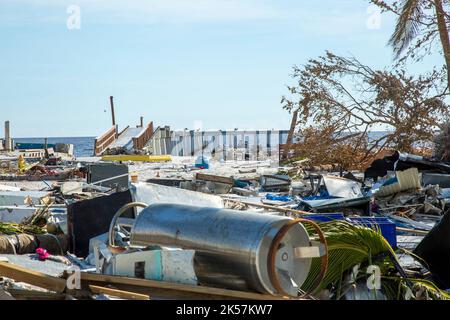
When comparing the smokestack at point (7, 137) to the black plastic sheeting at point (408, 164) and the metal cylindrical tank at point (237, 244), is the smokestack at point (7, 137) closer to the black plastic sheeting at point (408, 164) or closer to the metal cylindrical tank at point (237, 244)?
the black plastic sheeting at point (408, 164)

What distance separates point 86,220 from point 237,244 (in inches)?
136

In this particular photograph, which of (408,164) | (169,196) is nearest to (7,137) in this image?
(408,164)

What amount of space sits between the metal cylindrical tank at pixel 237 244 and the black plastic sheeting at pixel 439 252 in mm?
2009

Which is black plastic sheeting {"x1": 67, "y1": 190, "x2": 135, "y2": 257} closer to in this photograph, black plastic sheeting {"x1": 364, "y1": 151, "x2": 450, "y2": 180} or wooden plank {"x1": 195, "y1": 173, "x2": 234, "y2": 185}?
wooden plank {"x1": 195, "y1": 173, "x2": 234, "y2": 185}

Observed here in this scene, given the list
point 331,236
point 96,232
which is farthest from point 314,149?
point 331,236

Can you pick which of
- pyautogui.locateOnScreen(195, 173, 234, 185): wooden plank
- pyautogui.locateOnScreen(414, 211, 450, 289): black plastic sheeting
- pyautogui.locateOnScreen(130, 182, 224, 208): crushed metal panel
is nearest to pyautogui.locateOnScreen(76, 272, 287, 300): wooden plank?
pyautogui.locateOnScreen(414, 211, 450, 289): black plastic sheeting

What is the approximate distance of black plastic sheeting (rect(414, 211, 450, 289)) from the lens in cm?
675

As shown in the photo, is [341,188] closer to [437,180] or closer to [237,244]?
[437,180]

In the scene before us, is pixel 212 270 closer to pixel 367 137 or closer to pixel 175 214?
pixel 175 214

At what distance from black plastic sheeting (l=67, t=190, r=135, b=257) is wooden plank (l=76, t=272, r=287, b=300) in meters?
2.60

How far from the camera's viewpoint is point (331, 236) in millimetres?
6051

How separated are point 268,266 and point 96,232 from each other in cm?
357

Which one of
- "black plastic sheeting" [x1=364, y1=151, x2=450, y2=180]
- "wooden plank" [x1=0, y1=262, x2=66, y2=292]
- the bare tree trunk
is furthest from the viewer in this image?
the bare tree trunk

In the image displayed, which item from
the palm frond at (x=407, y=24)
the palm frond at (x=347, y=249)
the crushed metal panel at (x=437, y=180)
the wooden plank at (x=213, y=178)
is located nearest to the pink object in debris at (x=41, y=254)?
the palm frond at (x=347, y=249)
